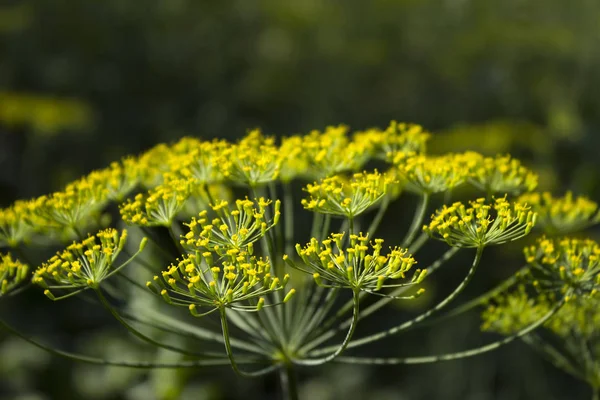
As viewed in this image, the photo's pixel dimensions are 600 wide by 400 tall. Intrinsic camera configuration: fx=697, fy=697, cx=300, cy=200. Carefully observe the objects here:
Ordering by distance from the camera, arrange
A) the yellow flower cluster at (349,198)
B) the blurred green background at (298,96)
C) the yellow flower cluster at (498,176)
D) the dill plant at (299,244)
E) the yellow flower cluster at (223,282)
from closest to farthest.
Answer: the yellow flower cluster at (223,282)
the dill plant at (299,244)
the yellow flower cluster at (349,198)
the yellow flower cluster at (498,176)
the blurred green background at (298,96)

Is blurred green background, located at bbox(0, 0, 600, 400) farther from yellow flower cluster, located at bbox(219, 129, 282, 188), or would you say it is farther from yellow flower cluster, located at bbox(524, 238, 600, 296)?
yellow flower cluster, located at bbox(524, 238, 600, 296)

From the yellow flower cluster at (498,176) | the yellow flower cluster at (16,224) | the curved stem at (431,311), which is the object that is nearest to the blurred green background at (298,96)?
the yellow flower cluster at (16,224)

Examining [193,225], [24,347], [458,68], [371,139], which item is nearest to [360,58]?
[458,68]

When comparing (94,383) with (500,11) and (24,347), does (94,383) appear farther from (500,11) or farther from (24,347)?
(500,11)

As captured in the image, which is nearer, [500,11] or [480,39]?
[480,39]

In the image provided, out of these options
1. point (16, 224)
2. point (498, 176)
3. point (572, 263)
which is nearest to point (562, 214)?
point (498, 176)

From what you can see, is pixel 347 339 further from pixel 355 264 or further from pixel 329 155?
pixel 329 155

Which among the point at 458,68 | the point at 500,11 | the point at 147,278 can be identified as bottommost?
the point at 147,278

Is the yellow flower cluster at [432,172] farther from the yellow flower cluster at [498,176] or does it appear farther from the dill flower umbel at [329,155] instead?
the dill flower umbel at [329,155]
